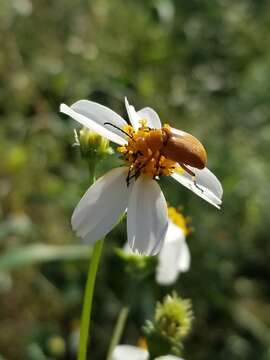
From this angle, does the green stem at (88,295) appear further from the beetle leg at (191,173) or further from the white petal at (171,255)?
the white petal at (171,255)

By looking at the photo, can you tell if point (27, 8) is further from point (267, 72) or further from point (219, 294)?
point (219, 294)

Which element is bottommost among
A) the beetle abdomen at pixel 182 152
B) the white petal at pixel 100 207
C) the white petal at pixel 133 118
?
the white petal at pixel 100 207

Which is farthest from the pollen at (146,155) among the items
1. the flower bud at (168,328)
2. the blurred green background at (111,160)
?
the blurred green background at (111,160)

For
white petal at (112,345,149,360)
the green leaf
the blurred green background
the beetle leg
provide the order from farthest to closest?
the blurred green background → the green leaf → white petal at (112,345,149,360) → the beetle leg

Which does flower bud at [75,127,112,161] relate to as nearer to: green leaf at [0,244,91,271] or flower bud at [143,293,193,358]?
flower bud at [143,293,193,358]

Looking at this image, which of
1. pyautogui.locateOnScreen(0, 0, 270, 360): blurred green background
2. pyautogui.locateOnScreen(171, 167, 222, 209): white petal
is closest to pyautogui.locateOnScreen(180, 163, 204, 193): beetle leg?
pyautogui.locateOnScreen(171, 167, 222, 209): white petal

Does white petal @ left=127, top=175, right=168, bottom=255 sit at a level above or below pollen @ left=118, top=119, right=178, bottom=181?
below

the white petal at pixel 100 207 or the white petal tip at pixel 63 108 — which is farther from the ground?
the white petal tip at pixel 63 108
